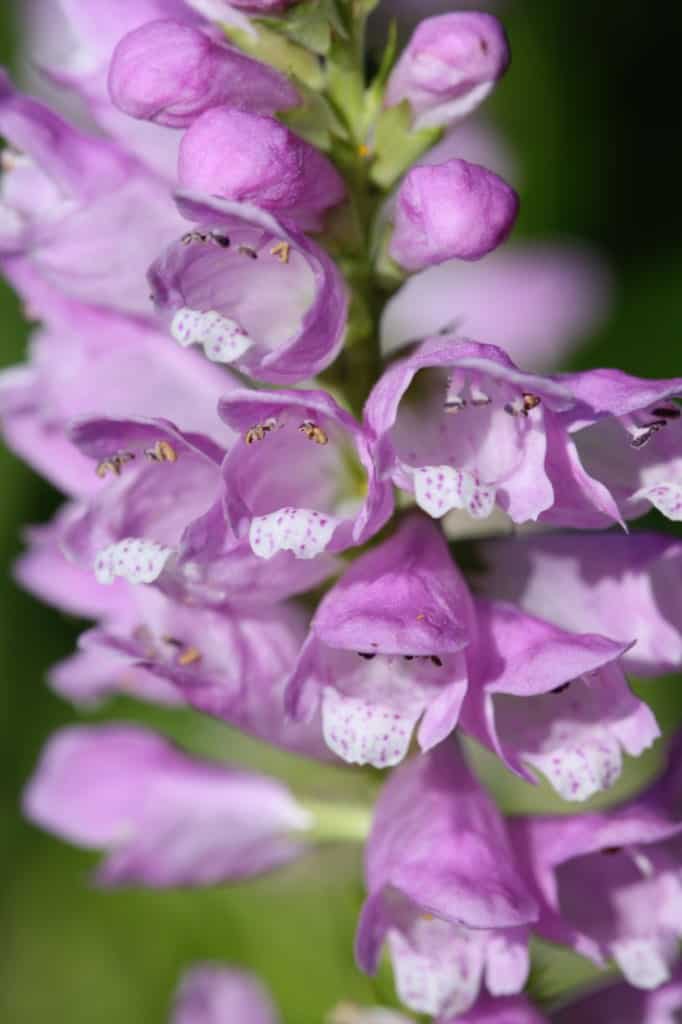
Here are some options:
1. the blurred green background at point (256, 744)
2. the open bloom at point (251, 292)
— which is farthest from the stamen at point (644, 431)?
the blurred green background at point (256, 744)

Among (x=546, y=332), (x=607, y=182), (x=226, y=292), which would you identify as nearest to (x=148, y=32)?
(x=226, y=292)

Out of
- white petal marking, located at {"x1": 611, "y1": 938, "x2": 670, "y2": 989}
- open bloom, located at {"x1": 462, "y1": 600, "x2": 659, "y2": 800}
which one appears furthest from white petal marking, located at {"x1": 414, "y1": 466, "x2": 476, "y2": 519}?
white petal marking, located at {"x1": 611, "y1": 938, "x2": 670, "y2": 989}

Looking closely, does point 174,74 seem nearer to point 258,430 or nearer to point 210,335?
point 210,335

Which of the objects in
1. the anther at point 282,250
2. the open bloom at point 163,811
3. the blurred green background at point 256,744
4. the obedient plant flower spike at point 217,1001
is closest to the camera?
the anther at point 282,250

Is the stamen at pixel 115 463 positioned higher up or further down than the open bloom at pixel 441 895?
higher up

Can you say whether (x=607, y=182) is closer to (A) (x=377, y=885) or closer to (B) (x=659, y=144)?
(B) (x=659, y=144)

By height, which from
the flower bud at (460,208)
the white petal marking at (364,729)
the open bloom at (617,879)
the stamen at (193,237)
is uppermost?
the flower bud at (460,208)

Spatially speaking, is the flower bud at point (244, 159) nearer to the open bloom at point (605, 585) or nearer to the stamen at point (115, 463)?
the stamen at point (115, 463)
